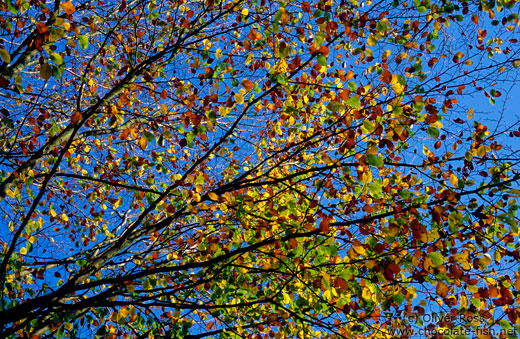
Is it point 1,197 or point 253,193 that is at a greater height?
point 253,193

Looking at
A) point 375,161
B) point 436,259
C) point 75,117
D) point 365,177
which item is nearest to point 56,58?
point 75,117

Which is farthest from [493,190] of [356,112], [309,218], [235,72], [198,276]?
[235,72]

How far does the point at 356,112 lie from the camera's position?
420 cm

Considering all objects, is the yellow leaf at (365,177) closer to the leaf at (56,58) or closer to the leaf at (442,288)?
the leaf at (442,288)

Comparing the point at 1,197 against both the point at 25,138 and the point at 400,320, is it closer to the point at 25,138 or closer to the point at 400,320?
the point at 25,138

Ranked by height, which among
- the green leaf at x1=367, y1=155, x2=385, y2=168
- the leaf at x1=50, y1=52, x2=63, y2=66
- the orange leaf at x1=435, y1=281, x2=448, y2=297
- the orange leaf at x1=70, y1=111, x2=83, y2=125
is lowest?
the orange leaf at x1=435, y1=281, x2=448, y2=297

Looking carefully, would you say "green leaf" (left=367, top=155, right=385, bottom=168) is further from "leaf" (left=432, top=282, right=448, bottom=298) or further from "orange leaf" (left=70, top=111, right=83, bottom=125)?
"orange leaf" (left=70, top=111, right=83, bottom=125)

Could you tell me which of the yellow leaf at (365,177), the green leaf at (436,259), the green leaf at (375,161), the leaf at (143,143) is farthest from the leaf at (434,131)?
the leaf at (143,143)

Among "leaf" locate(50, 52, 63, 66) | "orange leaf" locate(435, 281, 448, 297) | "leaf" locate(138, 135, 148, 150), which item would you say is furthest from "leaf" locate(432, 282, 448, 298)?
"leaf" locate(50, 52, 63, 66)

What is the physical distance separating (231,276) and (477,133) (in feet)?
13.1

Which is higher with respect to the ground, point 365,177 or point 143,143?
point 143,143

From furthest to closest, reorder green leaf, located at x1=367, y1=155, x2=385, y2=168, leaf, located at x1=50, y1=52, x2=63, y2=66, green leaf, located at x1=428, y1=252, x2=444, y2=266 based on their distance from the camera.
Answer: green leaf, located at x1=367, y1=155, x2=385, y2=168
green leaf, located at x1=428, y1=252, x2=444, y2=266
leaf, located at x1=50, y1=52, x2=63, y2=66

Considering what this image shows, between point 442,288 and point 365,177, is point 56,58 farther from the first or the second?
point 442,288

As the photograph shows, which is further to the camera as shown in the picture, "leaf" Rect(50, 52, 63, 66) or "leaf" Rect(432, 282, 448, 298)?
"leaf" Rect(432, 282, 448, 298)
